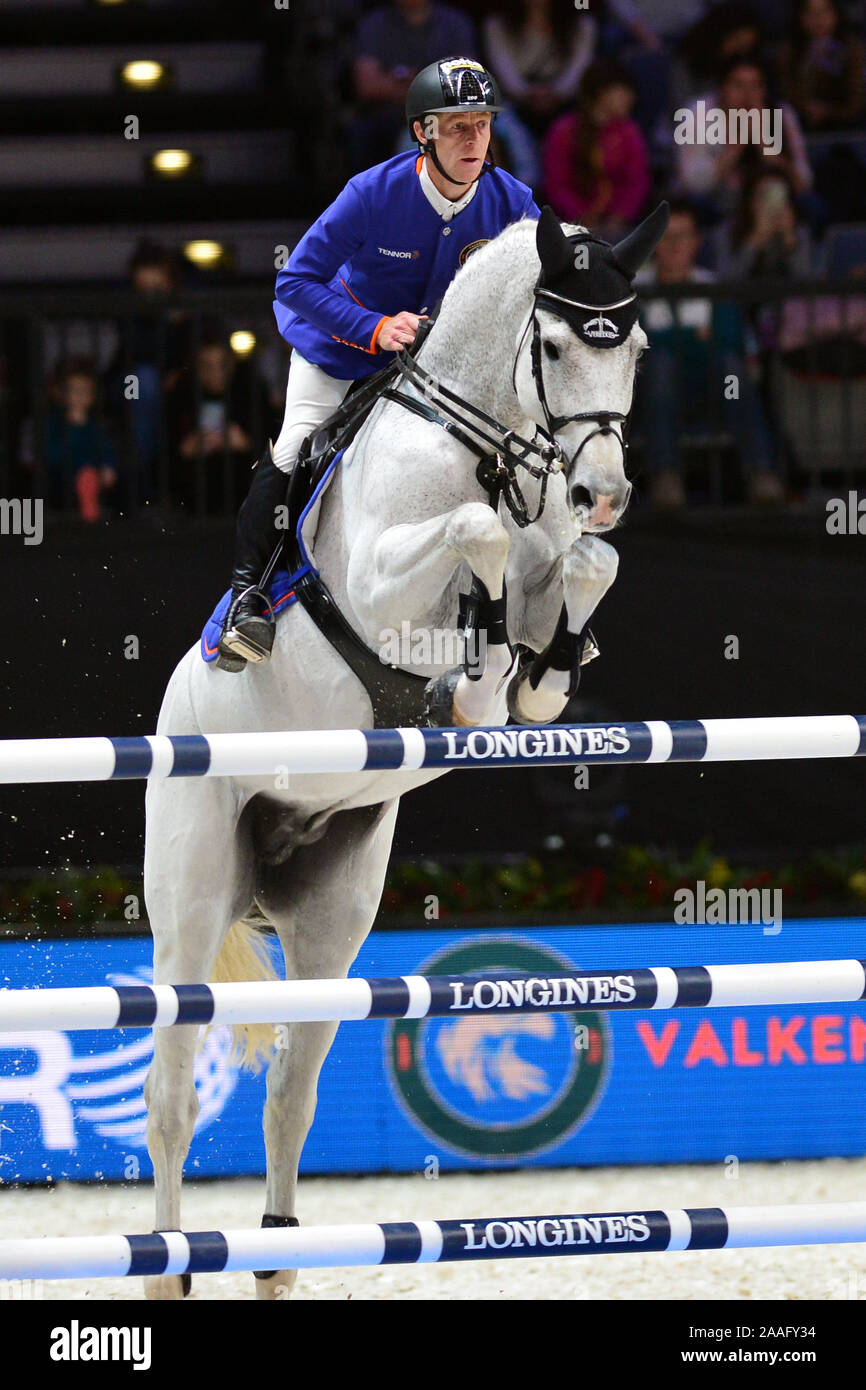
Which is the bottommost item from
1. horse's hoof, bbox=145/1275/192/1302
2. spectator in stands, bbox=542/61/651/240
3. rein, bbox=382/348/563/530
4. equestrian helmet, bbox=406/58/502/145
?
horse's hoof, bbox=145/1275/192/1302

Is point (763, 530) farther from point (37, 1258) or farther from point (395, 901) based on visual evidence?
point (37, 1258)

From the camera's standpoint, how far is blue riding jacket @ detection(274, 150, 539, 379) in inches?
174

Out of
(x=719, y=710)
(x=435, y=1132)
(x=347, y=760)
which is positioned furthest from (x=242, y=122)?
(x=347, y=760)

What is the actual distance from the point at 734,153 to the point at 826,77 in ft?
2.67

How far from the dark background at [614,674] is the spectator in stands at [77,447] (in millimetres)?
221

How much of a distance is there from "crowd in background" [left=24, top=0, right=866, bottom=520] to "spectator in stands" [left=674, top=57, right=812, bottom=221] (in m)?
0.01

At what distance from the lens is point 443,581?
166 inches

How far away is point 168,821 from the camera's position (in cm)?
486

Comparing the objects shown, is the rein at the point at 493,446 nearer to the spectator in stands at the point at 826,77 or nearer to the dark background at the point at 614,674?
the dark background at the point at 614,674

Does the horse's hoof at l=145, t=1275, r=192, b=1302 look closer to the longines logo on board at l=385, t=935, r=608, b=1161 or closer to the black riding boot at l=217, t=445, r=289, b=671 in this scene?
the black riding boot at l=217, t=445, r=289, b=671

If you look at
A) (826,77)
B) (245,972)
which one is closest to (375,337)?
(245,972)

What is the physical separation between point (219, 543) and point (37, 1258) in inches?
153

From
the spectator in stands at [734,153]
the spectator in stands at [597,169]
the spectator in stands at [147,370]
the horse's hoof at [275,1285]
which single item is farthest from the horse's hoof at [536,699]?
the spectator in stands at [734,153]

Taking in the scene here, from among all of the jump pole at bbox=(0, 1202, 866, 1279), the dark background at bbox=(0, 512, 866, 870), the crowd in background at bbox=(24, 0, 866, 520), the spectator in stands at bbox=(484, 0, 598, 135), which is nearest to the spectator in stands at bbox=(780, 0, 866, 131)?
the crowd in background at bbox=(24, 0, 866, 520)
